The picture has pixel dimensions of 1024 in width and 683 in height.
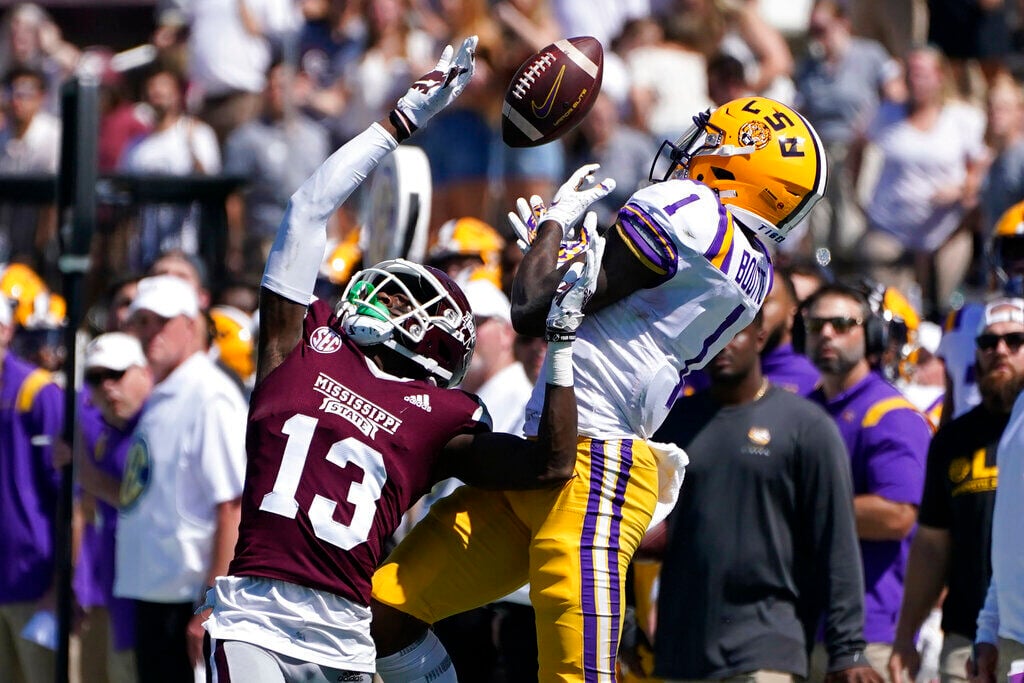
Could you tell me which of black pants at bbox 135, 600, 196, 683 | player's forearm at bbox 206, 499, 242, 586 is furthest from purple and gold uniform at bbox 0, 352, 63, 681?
player's forearm at bbox 206, 499, 242, 586

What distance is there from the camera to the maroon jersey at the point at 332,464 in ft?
16.9

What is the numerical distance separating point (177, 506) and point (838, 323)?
2.92m

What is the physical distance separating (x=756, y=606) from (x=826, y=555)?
12.2 inches

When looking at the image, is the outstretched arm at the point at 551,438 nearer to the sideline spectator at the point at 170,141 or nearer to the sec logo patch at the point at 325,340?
the sec logo patch at the point at 325,340

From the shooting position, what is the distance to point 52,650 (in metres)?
9.07

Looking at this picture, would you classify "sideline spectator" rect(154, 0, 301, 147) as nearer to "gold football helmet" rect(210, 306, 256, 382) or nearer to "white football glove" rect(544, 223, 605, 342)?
"gold football helmet" rect(210, 306, 256, 382)

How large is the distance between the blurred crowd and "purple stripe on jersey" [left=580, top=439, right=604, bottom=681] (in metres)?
1.46

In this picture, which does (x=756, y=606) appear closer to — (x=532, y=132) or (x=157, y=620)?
(x=532, y=132)

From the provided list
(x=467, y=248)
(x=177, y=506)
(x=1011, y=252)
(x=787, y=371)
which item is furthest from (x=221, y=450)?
(x=1011, y=252)

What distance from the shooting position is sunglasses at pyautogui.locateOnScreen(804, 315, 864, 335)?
25.3 ft

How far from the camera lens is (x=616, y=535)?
545cm

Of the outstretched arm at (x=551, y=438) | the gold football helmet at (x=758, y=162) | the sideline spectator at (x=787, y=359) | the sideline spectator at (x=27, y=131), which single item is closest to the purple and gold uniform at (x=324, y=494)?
the outstretched arm at (x=551, y=438)

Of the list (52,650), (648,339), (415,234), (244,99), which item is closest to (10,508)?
(52,650)

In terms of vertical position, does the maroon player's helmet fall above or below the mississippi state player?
above
